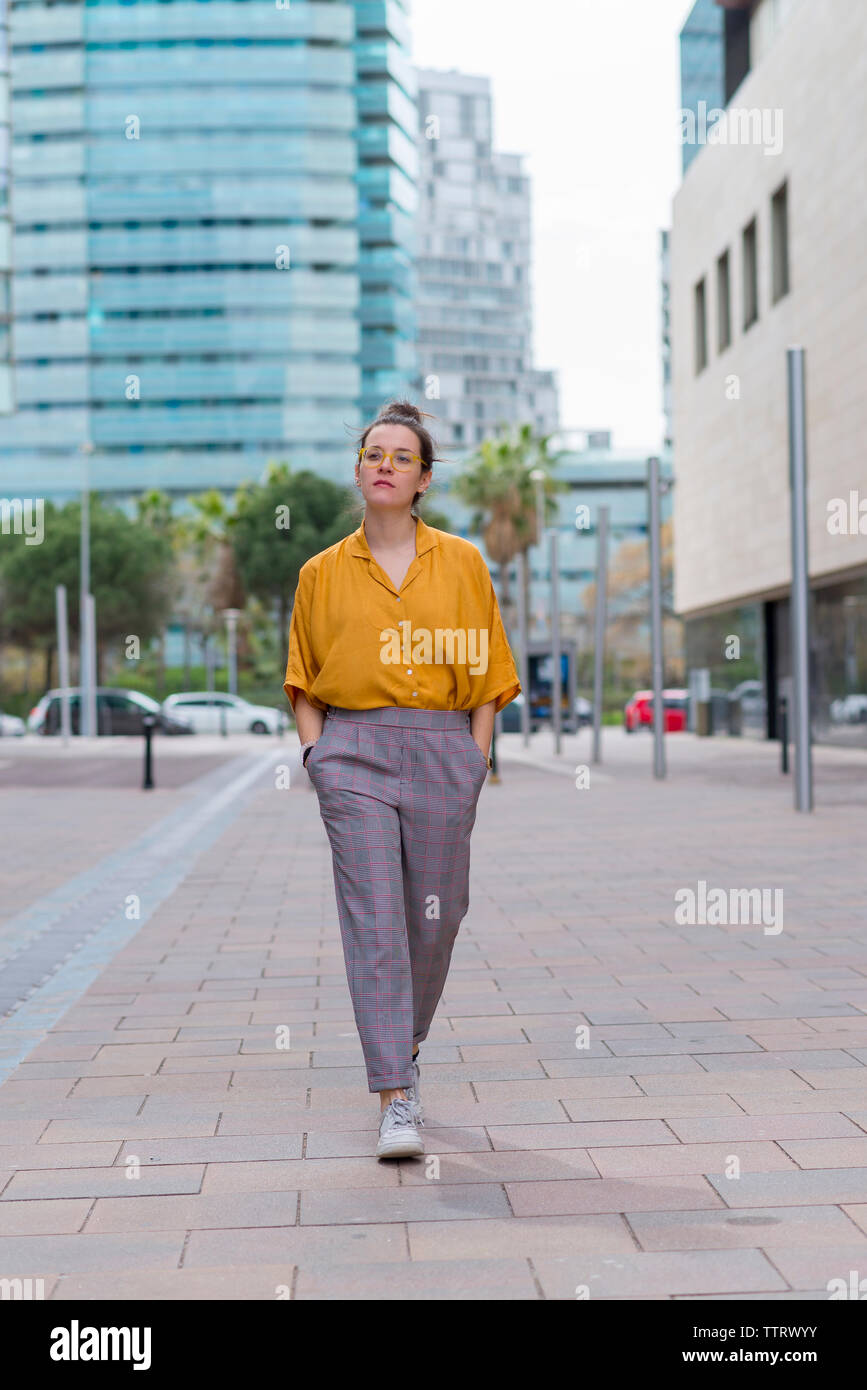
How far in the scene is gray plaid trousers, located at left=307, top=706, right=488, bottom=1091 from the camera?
4312mm

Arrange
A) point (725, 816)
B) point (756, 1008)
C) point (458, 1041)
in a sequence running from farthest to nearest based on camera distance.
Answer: point (725, 816)
point (756, 1008)
point (458, 1041)

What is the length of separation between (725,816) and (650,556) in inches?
289

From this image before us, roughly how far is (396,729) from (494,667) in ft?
1.14

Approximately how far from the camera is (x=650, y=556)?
21859mm

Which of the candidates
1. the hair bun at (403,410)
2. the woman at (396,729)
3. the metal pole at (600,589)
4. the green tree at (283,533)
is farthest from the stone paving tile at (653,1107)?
the green tree at (283,533)

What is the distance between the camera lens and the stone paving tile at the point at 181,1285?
327cm

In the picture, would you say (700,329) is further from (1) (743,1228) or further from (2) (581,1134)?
(1) (743,1228)

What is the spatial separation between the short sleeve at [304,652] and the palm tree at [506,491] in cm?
4803

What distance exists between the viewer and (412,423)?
181 inches

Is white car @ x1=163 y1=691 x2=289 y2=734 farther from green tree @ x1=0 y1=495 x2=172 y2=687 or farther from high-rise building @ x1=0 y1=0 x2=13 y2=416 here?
high-rise building @ x1=0 y1=0 x2=13 y2=416

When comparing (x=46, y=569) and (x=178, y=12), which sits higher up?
(x=178, y=12)

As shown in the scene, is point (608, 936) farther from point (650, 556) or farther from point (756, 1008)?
point (650, 556)

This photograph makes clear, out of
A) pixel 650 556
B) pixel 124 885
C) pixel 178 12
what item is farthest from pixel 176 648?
pixel 124 885

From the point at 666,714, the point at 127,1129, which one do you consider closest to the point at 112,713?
the point at 666,714
